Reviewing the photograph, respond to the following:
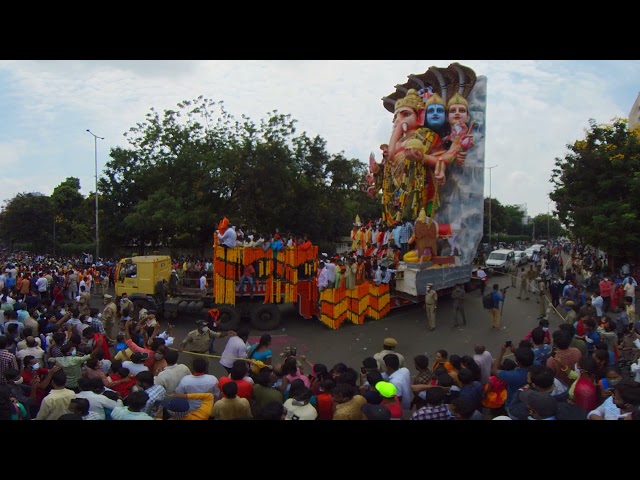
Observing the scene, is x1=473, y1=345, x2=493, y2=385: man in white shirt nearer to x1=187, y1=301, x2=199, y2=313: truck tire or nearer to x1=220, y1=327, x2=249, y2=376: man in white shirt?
x1=220, y1=327, x2=249, y2=376: man in white shirt

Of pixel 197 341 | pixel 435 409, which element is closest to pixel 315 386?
pixel 435 409

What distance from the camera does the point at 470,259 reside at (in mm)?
17938

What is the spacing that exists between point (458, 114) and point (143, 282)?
41.6ft

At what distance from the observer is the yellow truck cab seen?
13.6m

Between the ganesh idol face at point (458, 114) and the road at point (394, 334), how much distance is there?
23.1 feet

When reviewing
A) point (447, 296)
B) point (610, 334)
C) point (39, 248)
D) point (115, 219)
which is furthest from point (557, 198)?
point (39, 248)

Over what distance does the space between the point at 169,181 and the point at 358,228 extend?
1225 cm

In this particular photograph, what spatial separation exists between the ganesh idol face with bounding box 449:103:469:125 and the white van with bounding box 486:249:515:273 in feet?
34.4

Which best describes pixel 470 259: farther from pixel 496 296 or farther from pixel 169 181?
pixel 169 181

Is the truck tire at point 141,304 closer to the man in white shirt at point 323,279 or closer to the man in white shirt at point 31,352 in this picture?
→ the man in white shirt at point 323,279

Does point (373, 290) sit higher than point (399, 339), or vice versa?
point (373, 290)

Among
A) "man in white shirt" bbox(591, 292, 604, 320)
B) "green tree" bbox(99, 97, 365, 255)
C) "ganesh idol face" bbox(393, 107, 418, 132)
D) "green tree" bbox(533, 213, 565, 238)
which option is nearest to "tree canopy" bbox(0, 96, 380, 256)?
"green tree" bbox(99, 97, 365, 255)

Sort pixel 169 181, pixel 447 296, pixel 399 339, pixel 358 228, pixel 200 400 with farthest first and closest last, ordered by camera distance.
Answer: pixel 169 181, pixel 358 228, pixel 447 296, pixel 399 339, pixel 200 400

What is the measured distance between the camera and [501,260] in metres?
26.3
